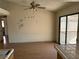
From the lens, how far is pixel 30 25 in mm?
7746

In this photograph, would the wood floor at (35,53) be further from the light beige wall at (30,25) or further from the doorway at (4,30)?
the light beige wall at (30,25)

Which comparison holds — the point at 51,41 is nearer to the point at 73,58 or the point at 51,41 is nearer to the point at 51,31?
the point at 51,31

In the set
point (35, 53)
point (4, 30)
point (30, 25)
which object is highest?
point (30, 25)

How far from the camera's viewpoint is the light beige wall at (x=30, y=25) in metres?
7.54

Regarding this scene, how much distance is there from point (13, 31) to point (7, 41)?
855 mm

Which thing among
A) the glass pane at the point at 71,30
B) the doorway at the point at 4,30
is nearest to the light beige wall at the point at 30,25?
the doorway at the point at 4,30

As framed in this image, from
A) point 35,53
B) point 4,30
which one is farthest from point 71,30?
point 4,30

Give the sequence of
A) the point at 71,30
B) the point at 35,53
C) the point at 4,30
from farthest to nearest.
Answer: the point at 4,30 → the point at 71,30 → the point at 35,53

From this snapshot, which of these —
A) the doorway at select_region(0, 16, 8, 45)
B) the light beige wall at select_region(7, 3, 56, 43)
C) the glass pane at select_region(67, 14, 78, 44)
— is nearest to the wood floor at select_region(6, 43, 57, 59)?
the glass pane at select_region(67, 14, 78, 44)

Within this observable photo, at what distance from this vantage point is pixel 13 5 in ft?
24.5

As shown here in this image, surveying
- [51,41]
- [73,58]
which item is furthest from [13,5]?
[73,58]

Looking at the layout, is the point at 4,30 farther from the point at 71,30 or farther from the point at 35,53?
the point at 71,30

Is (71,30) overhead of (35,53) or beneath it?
overhead

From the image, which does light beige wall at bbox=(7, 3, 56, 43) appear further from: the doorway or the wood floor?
the wood floor
